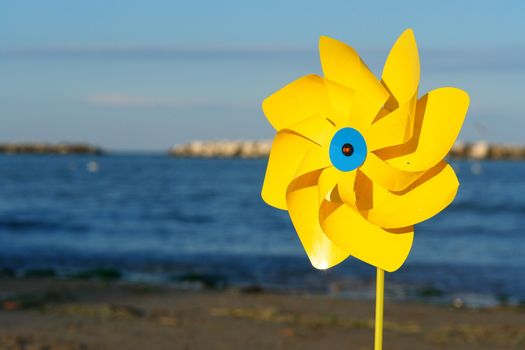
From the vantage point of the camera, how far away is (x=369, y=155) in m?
4.02

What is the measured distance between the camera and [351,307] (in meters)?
10.4

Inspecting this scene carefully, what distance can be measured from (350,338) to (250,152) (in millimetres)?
140048

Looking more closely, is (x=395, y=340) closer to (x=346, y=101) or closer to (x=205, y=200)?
(x=346, y=101)

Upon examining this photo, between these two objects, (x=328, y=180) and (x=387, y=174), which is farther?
(x=328, y=180)

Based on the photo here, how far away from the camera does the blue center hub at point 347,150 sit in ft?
13.2

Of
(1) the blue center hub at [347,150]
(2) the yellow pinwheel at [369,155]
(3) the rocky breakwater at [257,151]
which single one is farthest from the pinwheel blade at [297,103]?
(3) the rocky breakwater at [257,151]

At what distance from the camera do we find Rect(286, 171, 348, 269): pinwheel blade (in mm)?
4168

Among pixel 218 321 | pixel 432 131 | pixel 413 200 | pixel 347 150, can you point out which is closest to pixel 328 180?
pixel 347 150

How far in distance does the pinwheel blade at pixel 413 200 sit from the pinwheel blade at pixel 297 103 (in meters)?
0.45

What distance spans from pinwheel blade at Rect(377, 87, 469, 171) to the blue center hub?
0.13 meters

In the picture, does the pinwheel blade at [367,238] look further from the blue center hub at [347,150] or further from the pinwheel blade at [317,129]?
the pinwheel blade at [317,129]

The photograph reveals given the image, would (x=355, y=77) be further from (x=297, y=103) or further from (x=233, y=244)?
(x=233, y=244)

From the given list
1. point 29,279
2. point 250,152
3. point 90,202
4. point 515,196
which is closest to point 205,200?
point 90,202

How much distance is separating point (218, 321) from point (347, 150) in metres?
5.24
